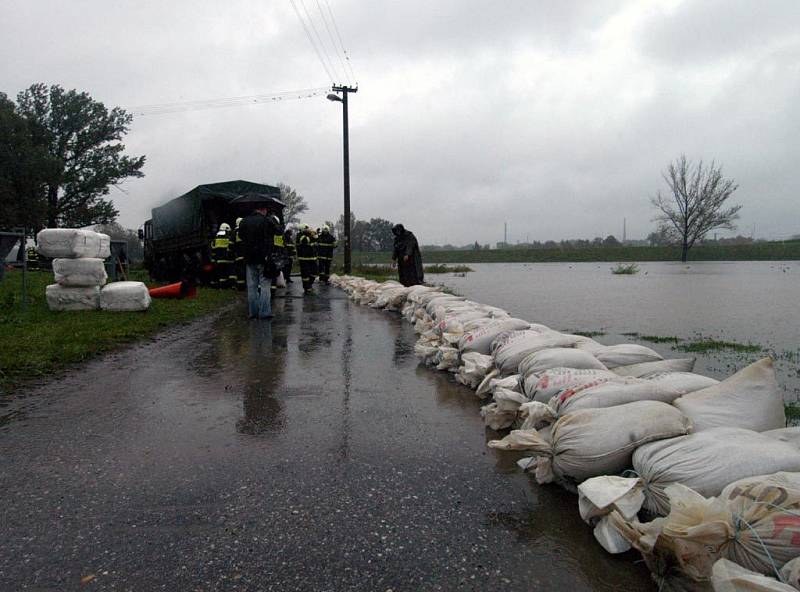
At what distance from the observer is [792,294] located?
1370 centimetres

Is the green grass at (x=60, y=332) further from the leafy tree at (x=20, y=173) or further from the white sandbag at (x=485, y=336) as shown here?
the leafy tree at (x=20, y=173)

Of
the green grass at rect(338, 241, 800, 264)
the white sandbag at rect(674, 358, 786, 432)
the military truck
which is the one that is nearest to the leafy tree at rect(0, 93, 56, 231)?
the military truck

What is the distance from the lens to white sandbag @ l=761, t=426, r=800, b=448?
7.15ft

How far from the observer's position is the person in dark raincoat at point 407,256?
1184 cm

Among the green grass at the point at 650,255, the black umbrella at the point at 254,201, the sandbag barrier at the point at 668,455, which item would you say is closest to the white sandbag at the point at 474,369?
the sandbag barrier at the point at 668,455

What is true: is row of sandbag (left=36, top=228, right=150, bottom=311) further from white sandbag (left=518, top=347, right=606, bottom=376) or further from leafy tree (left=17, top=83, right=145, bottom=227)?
leafy tree (left=17, top=83, right=145, bottom=227)

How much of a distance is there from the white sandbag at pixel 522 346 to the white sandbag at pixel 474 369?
0.10 m

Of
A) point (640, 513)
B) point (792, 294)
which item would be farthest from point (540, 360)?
point (792, 294)

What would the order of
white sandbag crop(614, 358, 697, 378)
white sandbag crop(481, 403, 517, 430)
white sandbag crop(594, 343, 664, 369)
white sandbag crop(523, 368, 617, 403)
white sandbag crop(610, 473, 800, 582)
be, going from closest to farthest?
white sandbag crop(610, 473, 800, 582)
white sandbag crop(523, 368, 617, 403)
white sandbag crop(481, 403, 517, 430)
white sandbag crop(614, 358, 697, 378)
white sandbag crop(594, 343, 664, 369)

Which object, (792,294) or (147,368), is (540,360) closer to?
(147,368)

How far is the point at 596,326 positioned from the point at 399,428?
6.04 meters

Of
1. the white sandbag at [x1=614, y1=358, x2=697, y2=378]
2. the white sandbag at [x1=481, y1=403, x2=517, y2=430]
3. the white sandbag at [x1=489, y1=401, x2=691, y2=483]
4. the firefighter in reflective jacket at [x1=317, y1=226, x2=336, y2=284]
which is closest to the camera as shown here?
the white sandbag at [x1=489, y1=401, x2=691, y2=483]

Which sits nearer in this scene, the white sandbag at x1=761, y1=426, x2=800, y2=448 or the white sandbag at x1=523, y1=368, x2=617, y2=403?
the white sandbag at x1=761, y1=426, x2=800, y2=448

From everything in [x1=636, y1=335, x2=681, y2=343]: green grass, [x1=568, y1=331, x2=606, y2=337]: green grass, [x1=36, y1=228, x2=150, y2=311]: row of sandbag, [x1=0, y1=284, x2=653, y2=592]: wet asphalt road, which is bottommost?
[x1=636, y1=335, x2=681, y2=343]: green grass
